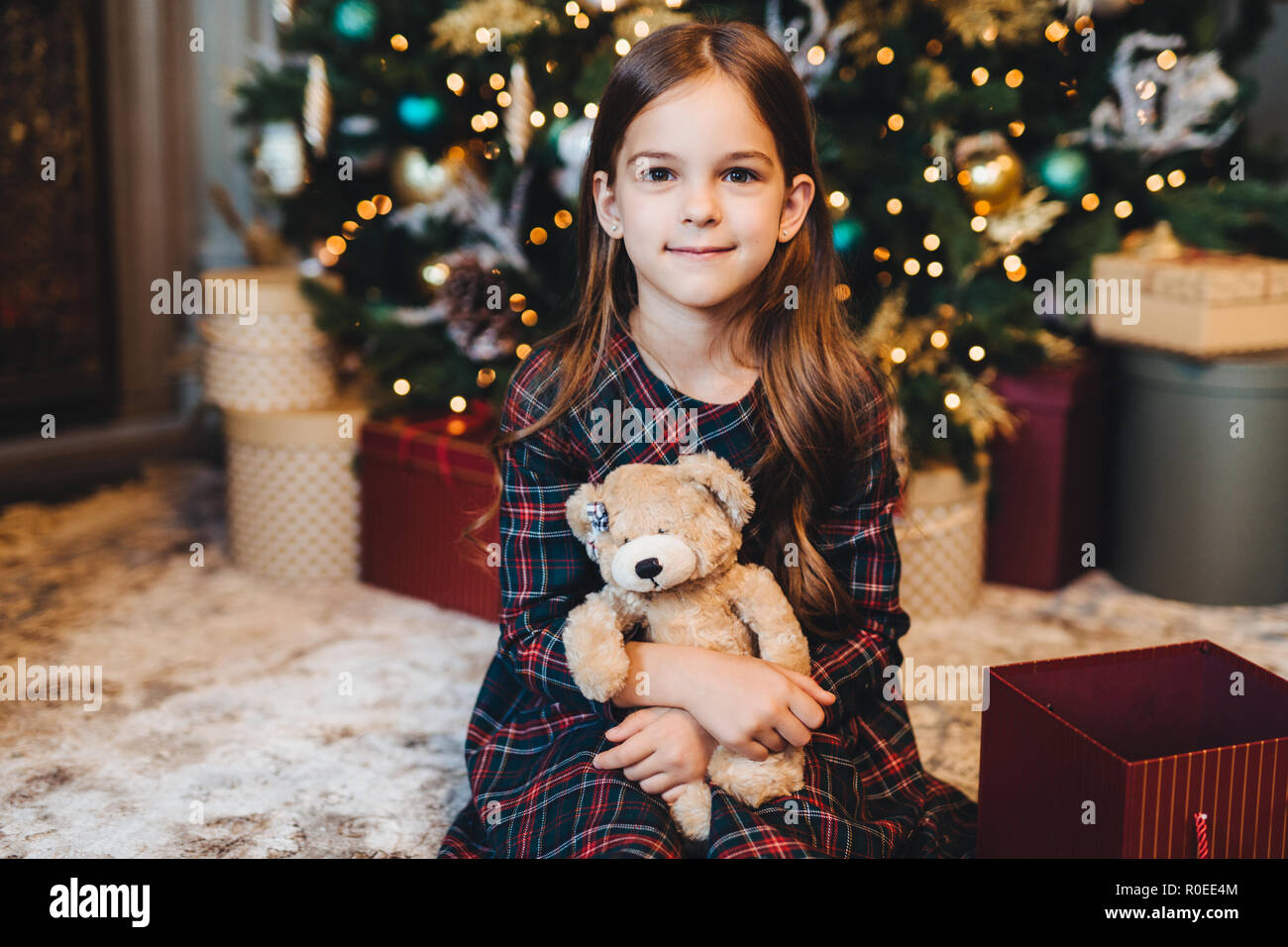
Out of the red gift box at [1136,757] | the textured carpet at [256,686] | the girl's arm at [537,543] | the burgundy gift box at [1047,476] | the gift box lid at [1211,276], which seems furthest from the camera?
the burgundy gift box at [1047,476]

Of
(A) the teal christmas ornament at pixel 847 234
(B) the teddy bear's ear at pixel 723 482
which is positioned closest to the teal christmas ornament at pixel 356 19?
(A) the teal christmas ornament at pixel 847 234

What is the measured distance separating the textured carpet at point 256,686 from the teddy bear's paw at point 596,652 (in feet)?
1.40

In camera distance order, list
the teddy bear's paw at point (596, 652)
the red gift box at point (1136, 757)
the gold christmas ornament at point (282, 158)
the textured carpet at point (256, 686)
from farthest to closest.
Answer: the gold christmas ornament at point (282, 158)
the textured carpet at point (256, 686)
the teddy bear's paw at point (596, 652)
the red gift box at point (1136, 757)

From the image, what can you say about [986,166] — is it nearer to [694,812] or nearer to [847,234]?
[847,234]

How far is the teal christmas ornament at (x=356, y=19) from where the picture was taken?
256 centimetres

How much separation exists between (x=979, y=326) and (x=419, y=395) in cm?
110

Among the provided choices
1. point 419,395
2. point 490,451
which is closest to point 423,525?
point 419,395

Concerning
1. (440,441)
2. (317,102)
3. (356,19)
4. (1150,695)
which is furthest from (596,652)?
(356,19)

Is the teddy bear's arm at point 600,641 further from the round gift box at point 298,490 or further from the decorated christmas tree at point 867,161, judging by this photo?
the round gift box at point 298,490

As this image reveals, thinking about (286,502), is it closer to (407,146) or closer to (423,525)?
(423,525)

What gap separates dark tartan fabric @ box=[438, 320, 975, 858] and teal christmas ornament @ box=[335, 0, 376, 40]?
1.38 m

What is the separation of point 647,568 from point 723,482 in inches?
5.3

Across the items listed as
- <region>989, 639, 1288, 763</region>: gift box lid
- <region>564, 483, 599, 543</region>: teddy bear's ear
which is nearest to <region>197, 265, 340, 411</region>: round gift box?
<region>564, 483, 599, 543</region>: teddy bear's ear

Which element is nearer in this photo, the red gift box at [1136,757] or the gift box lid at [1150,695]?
the red gift box at [1136,757]
